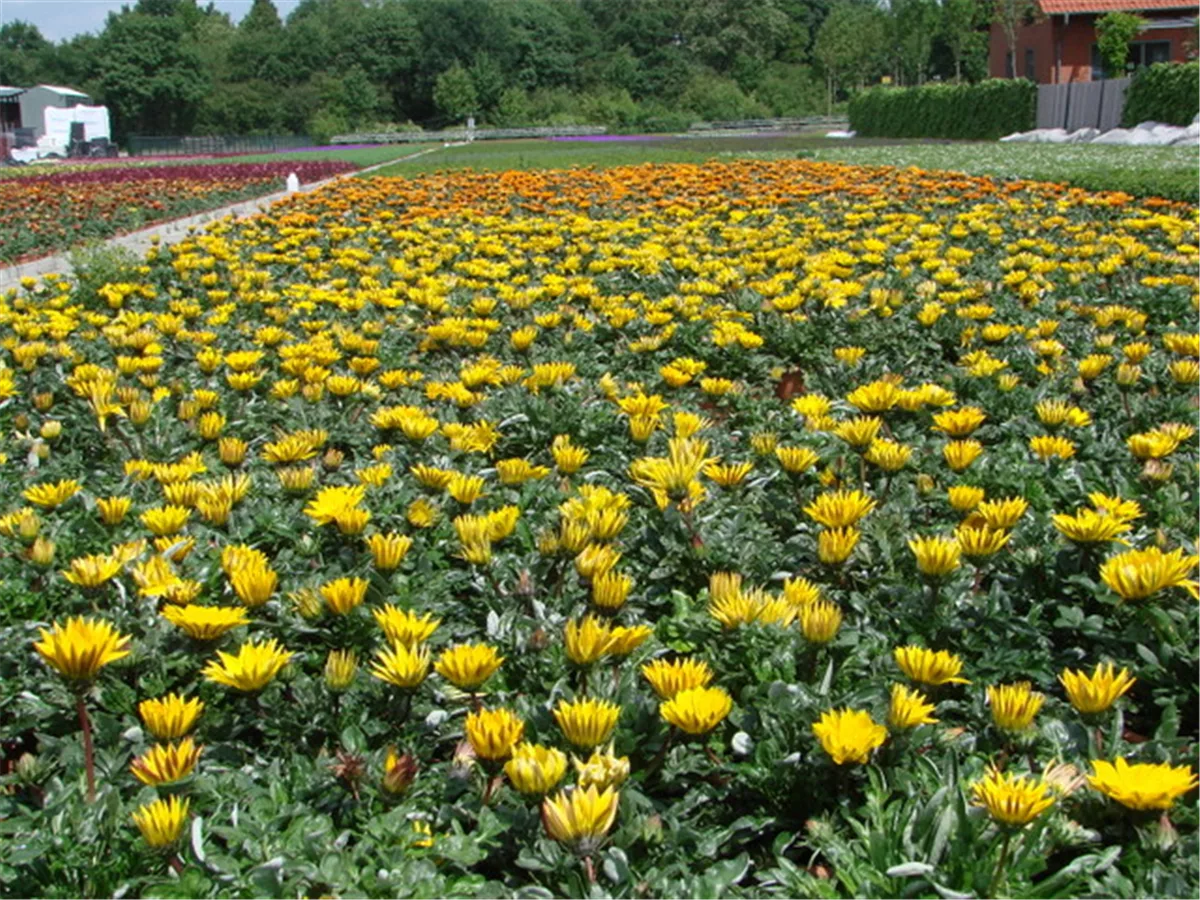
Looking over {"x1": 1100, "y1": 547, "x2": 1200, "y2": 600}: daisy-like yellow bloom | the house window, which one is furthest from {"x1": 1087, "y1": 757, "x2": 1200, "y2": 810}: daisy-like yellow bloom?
the house window

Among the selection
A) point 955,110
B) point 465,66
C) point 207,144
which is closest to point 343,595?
point 955,110

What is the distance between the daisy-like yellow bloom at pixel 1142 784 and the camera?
1.38 m

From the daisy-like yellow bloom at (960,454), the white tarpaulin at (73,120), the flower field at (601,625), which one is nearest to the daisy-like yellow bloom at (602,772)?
the flower field at (601,625)

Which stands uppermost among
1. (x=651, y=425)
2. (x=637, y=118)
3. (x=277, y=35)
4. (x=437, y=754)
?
(x=277, y=35)

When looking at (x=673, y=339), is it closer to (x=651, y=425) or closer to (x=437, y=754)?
(x=651, y=425)

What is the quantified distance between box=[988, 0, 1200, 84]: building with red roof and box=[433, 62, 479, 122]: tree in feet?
114

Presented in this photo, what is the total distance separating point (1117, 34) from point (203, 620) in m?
34.1

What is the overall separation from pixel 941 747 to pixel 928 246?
14.7 feet

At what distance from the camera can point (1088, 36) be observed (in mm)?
34594

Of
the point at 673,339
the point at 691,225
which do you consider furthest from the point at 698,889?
the point at 691,225

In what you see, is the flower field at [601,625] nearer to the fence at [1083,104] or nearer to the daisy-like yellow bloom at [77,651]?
the daisy-like yellow bloom at [77,651]

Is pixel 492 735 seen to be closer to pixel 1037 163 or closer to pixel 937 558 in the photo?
pixel 937 558

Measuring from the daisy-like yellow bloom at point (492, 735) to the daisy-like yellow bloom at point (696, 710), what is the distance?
207mm

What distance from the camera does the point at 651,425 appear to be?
275 cm
